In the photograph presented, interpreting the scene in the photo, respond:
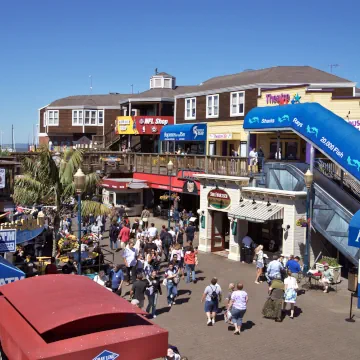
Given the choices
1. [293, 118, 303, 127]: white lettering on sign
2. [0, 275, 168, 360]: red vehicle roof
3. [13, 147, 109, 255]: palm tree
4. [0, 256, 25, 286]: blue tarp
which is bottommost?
[0, 256, 25, 286]: blue tarp

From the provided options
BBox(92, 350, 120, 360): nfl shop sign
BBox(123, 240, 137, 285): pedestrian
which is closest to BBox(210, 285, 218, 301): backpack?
BBox(123, 240, 137, 285): pedestrian

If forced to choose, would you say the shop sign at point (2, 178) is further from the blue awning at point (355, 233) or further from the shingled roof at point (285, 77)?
the shingled roof at point (285, 77)

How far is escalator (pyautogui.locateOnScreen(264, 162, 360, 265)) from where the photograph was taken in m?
Answer: 19.8

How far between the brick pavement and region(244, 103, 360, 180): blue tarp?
4785 mm

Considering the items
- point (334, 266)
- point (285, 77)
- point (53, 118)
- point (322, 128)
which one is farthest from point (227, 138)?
point (53, 118)

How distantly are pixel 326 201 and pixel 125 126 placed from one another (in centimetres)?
2588

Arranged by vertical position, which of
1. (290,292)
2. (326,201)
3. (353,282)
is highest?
(326,201)

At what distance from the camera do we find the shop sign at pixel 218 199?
24.8 meters

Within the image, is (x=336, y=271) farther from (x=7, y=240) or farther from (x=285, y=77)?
(x=285, y=77)

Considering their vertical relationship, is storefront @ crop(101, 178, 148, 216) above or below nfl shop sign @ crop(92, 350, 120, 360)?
below

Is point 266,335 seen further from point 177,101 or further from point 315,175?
point 177,101

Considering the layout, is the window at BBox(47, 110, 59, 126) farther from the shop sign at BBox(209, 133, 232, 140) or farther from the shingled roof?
the shop sign at BBox(209, 133, 232, 140)

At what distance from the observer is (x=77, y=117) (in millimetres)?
55375

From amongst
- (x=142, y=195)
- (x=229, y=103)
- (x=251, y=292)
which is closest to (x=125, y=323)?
(x=251, y=292)
